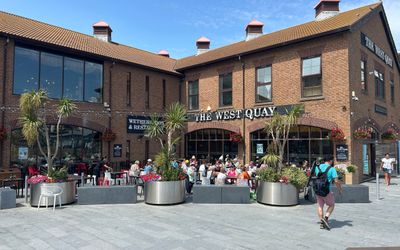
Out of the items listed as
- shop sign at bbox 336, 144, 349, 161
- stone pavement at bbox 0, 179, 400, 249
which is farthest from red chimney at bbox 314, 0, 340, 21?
stone pavement at bbox 0, 179, 400, 249

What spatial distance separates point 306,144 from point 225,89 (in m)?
6.14

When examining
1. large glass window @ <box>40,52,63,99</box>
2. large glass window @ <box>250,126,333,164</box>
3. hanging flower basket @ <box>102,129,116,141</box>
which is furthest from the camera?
hanging flower basket @ <box>102,129,116,141</box>

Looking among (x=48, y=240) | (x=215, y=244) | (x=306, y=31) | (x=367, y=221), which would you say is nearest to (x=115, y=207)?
(x=48, y=240)

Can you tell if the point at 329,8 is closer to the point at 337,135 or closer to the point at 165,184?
the point at 337,135

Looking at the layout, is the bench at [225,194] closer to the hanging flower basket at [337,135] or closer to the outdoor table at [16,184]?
the hanging flower basket at [337,135]

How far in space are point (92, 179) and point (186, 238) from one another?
867cm

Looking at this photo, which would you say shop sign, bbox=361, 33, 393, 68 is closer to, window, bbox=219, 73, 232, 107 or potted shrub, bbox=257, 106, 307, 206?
window, bbox=219, 73, 232, 107

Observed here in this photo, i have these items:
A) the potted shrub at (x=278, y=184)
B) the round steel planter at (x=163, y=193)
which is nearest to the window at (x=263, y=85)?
the potted shrub at (x=278, y=184)

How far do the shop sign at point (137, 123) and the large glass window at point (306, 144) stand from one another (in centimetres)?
735

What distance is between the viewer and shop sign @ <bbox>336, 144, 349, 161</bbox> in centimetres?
1372

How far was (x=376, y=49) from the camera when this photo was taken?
1753 cm

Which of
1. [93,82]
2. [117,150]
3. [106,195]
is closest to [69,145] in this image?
[117,150]

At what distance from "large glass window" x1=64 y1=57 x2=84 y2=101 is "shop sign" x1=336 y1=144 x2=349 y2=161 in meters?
13.0

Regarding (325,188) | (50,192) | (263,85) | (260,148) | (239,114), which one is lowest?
(50,192)
